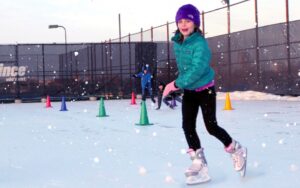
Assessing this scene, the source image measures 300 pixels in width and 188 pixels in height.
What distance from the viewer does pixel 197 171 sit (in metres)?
4.63

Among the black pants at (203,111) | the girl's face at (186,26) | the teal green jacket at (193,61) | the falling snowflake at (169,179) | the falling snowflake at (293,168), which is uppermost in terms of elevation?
the girl's face at (186,26)

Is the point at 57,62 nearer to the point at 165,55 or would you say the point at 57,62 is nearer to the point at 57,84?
the point at 57,84

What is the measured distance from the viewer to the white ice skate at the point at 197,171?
15.0 feet

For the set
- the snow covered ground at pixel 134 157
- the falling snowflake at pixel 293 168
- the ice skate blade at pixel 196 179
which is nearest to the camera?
the ice skate blade at pixel 196 179

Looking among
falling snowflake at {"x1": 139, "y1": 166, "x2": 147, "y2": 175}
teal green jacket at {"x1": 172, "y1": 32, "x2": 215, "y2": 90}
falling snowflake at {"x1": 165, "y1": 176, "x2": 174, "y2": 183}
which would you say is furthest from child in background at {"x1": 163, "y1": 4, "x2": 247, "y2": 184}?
falling snowflake at {"x1": 139, "y1": 166, "x2": 147, "y2": 175}

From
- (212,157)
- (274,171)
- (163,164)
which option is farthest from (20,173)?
(274,171)

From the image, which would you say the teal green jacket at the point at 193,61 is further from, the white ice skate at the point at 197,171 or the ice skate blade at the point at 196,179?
the ice skate blade at the point at 196,179

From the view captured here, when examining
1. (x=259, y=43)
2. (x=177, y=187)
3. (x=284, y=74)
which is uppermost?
(x=259, y=43)

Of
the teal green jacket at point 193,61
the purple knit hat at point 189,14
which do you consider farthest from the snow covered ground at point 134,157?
the purple knit hat at point 189,14

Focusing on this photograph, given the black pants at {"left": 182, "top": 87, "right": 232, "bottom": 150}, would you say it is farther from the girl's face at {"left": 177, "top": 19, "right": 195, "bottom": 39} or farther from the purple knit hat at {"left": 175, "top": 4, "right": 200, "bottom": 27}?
the purple knit hat at {"left": 175, "top": 4, "right": 200, "bottom": 27}

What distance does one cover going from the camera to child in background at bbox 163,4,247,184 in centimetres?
447

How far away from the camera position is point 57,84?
28.2m

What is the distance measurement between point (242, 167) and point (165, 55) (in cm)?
2371

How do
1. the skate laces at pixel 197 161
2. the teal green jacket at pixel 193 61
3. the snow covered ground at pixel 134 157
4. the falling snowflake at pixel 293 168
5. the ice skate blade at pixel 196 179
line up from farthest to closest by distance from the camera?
the falling snowflake at pixel 293 168
the snow covered ground at pixel 134 157
the skate laces at pixel 197 161
the ice skate blade at pixel 196 179
the teal green jacket at pixel 193 61
